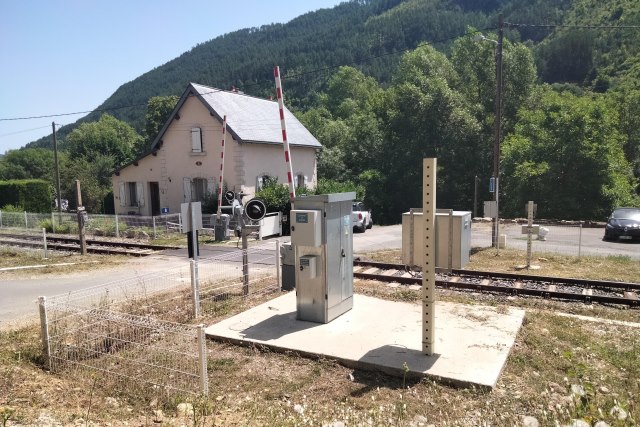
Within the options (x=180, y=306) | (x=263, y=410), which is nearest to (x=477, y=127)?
(x=180, y=306)

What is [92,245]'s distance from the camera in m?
18.3

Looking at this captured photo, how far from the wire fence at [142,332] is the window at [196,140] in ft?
53.7

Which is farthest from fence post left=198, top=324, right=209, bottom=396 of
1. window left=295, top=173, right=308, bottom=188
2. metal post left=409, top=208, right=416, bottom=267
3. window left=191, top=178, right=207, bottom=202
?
window left=295, top=173, right=308, bottom=188

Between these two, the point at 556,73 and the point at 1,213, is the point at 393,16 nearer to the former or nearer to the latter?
the point at 556,73

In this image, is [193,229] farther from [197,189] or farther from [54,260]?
[197,189]

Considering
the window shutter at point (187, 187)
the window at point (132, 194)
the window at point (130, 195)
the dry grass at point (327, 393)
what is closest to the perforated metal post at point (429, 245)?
the dry grass at point (327, 393)


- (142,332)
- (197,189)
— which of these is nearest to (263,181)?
(197,189)

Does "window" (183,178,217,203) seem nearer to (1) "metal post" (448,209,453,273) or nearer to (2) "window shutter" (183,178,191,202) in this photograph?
(2) "window shutter" (183,178,191,202)

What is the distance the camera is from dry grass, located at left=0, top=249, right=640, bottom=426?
4.46m

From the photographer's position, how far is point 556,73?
84.6 m

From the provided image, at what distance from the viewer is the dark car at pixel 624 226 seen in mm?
18297

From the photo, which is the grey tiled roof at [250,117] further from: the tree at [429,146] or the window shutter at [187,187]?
the tree at [429,146]

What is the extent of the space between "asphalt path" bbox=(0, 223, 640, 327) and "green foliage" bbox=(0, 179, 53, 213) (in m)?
21.2

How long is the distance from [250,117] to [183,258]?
1410cm
